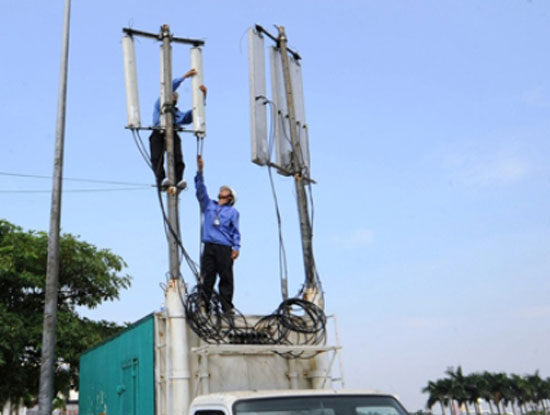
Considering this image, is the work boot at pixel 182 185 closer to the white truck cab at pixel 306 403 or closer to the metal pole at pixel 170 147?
the metal pole at pixel 170 147

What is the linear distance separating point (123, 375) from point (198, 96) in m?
3.84

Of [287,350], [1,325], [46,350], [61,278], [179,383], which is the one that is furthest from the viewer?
[61,278]

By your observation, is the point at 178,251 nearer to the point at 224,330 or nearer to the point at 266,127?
the point at 224,330

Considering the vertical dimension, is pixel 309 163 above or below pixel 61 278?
below

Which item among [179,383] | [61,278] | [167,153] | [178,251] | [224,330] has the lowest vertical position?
[179,383]

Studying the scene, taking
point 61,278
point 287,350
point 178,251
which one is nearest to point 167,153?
point 178,251

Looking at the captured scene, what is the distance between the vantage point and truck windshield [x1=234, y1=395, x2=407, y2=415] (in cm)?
444

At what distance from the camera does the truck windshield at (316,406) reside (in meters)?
4.44

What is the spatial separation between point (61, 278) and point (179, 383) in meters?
18.3

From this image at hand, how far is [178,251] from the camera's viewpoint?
7168 millimetres

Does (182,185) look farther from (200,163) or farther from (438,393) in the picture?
(438,393)

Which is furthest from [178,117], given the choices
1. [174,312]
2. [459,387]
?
[459,387]

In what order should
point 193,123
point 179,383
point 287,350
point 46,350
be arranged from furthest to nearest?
point 46,350
point 193,123
point 287,350
point 179,383

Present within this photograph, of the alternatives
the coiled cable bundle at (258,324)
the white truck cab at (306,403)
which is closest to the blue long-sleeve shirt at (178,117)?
the coiled cable bundle at (258,324)
